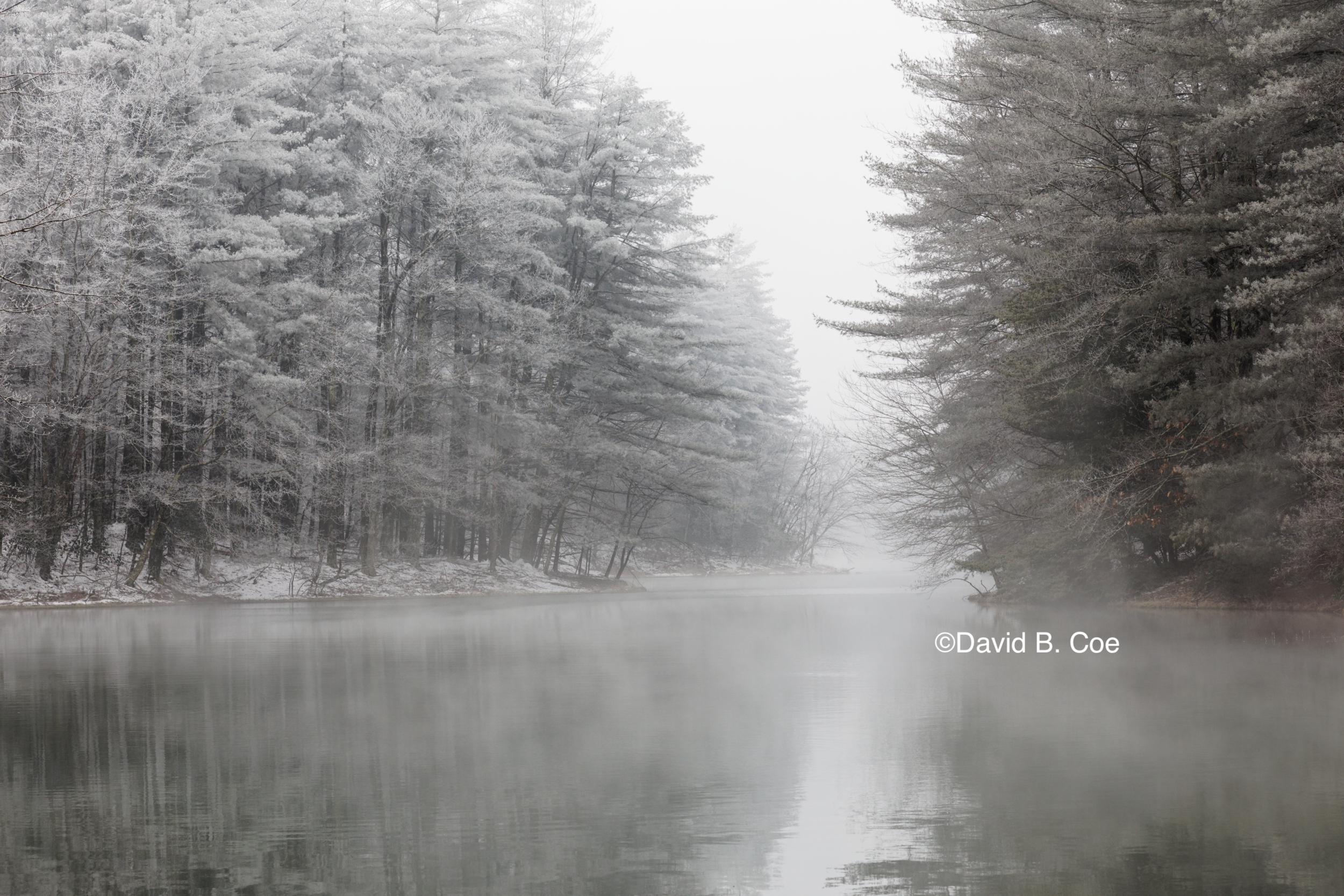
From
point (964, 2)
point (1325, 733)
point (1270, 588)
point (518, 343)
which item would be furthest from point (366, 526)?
point (1325, 733)

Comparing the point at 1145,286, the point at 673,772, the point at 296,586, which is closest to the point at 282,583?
the point at 296,586

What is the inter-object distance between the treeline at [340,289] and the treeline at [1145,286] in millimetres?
12989

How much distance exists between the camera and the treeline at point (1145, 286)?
59.0 feet

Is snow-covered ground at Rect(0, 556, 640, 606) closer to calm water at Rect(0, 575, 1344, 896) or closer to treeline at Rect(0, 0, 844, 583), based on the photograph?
treeline at Rect(0, 0, 844, 583)

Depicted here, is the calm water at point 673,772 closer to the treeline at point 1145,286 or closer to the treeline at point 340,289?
the treeline at point 1145,286

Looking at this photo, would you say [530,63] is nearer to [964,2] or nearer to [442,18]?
[442,18]

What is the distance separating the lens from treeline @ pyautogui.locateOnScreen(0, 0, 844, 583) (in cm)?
2789

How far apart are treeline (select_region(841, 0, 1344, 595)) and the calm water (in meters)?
3.93

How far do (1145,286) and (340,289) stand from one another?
2015 centimetres

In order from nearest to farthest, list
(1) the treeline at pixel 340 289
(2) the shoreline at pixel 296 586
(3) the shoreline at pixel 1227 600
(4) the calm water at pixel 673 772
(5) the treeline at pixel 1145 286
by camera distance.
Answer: (4) the calm water at pixel 673 772
(5) the treeline at pixel 1145 286
(3) the shoreline at pixel 1227 600
(2) the shoreline at pixel 296 586
(1) the treeline at pixel 340 289

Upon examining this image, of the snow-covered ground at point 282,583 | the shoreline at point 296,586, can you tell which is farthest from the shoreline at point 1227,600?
the snow-covered ground at point 282,583

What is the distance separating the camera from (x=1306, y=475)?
1967 centimetres

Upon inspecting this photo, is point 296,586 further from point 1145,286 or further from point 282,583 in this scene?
point 1145,286

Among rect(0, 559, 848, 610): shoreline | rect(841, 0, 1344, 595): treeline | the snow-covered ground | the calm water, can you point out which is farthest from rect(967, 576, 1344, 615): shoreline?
the snow-covered ground
